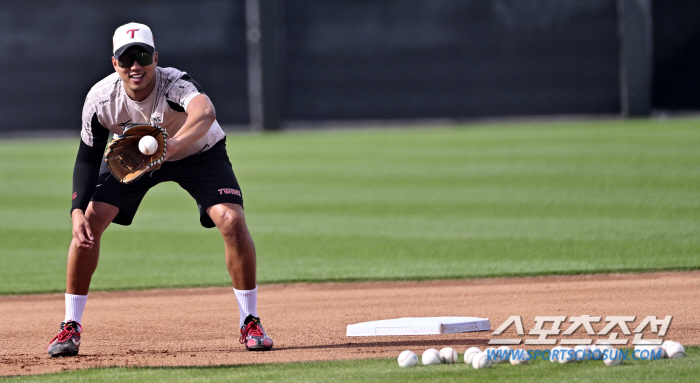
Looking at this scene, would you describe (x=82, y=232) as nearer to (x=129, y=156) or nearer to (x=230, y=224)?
(x=129, y=156)

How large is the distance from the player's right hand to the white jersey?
38 cm

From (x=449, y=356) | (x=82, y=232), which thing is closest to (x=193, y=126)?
(x=82, y=232)

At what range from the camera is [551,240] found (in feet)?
25.4

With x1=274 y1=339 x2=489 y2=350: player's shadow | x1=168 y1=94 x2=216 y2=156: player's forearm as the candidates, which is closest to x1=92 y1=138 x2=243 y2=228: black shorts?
x1=168 y1=94 x2=216 y2=156: player's forearm

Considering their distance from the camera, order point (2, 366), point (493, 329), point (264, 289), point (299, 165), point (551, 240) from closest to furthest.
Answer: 1. point (2, 366)
2. point (493, 329)
3. point (264, 289)
4. point (551, 240)
5. point (299, 165)

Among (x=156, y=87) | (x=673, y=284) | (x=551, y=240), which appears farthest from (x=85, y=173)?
(x=551, y=240)

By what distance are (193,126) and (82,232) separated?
761 mm

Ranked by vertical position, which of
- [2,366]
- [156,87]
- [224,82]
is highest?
[224,82]

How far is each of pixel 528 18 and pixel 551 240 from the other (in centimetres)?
1259

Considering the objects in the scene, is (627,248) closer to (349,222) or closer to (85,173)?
(349,222)

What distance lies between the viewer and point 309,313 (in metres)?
5.37

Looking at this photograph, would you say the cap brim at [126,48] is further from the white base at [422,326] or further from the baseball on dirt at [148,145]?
the white base at [422,326]

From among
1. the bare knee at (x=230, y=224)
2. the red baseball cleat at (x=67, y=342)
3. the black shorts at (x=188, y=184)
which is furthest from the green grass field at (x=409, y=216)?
Answer: the black shorts at (x=188, y=184)

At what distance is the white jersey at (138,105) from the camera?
164 inches
